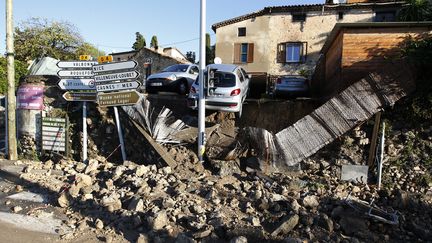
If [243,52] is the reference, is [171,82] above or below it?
below

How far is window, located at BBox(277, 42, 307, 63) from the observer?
27.7 metres

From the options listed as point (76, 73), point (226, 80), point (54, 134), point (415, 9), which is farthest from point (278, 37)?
point (54, 134)

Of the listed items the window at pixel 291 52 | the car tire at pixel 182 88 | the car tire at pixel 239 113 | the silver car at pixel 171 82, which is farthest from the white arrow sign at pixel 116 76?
the window at pixel 291 52

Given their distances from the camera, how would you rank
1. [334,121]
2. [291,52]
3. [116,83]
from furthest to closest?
1. [291,52]
2. [116,83]
3. [334,121]

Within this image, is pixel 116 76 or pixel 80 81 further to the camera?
pixel 80 81

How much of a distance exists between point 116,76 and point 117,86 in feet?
0.93

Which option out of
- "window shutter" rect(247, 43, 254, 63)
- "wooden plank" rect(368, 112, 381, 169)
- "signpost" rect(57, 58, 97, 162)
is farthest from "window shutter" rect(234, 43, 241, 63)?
"wooden plank" rect(368, 112, 381, 169)

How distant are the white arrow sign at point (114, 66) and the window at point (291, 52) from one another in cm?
2019

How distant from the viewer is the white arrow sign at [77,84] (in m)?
10.3

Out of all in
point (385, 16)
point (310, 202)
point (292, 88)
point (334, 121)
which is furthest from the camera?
point (385, 16)

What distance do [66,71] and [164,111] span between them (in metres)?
3.09

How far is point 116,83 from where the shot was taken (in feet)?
32.3

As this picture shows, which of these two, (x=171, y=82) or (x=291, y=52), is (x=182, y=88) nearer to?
(x=171, y=82)

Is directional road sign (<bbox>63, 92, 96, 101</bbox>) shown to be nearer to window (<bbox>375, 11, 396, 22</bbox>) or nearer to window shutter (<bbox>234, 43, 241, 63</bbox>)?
window shutter (<bbox>234, 43, 241, 63</bbox>)
